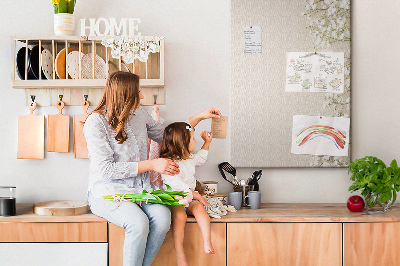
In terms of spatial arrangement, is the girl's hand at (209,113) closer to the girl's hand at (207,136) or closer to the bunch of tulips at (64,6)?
the girl's hand at (207,136)

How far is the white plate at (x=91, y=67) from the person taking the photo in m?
2.23

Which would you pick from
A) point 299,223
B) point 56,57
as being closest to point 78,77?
point 56,57

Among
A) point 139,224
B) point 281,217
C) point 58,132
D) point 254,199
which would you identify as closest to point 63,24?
point 58,132

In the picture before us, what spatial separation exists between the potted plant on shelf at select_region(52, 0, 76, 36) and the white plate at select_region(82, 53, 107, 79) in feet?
0.56

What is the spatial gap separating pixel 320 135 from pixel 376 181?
→ 431mm

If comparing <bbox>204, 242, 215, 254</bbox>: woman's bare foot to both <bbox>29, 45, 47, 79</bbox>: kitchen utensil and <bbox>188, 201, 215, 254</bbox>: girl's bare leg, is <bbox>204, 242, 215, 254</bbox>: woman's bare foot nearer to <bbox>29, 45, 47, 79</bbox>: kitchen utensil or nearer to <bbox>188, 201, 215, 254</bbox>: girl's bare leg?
<bbox>188, 201, 215, 254</bbox>: girl's bare leg

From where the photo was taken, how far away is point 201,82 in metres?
2.38

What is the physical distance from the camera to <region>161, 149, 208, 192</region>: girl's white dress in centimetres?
201

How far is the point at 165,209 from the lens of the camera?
1.91 m

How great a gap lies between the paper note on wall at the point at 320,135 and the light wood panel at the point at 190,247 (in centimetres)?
75

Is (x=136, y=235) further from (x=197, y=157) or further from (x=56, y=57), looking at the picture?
(x=56, y=57)

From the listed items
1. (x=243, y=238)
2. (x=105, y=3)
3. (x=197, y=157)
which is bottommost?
(x=243, y=238)

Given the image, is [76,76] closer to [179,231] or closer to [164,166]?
[164,166]

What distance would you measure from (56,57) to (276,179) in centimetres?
146
